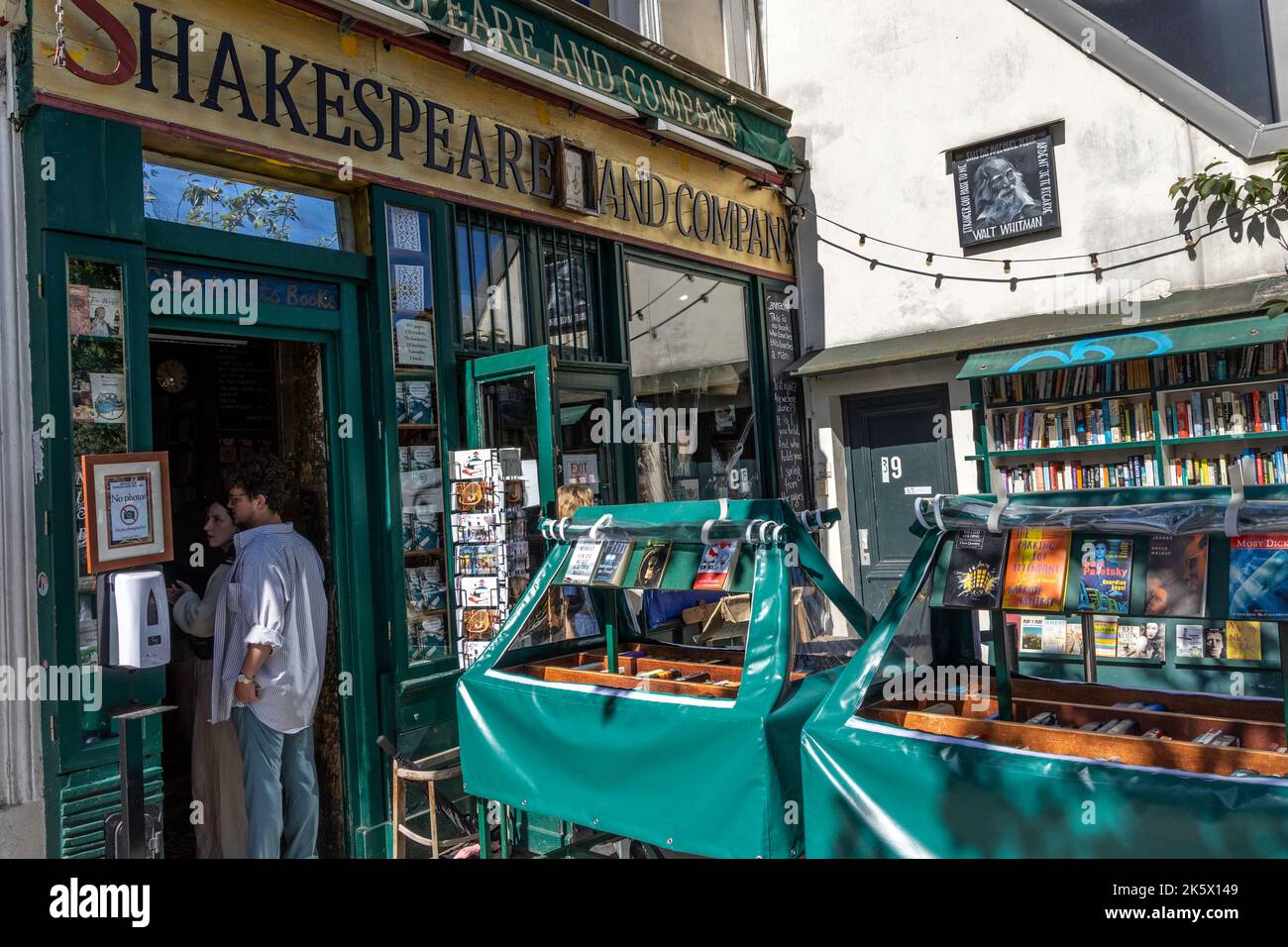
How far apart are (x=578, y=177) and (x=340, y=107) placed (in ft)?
6.11

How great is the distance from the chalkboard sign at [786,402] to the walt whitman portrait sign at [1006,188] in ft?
5.62

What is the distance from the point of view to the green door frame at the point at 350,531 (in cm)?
512

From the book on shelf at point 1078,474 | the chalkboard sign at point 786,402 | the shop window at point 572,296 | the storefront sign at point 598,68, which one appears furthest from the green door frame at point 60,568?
the book on shelf at point 1078,474

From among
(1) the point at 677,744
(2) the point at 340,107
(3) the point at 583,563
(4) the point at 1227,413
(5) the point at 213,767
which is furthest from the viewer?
(4) the point at 1227,413

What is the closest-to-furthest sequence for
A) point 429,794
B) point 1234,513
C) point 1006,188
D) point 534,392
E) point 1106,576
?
point 1234,513
point 1106,576
point 429,794
point 534,392
point 1006,188

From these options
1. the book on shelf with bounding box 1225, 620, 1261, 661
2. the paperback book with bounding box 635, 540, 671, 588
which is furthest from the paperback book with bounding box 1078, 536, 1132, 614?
the book on shelf with bounding box 1225, 620, 1261, 661

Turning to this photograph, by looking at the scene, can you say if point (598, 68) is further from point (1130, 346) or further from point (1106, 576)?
point (1106, 576)

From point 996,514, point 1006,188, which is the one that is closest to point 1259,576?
point 996,514

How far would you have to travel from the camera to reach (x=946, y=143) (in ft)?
27.7

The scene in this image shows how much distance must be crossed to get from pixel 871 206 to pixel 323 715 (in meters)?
6.47

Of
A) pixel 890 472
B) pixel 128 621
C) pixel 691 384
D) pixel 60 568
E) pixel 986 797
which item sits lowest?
pixel 986 797

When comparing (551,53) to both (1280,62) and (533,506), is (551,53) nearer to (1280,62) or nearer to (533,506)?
(533,506)

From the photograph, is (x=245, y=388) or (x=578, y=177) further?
(x=578, y=177)

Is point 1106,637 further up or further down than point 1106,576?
further down
